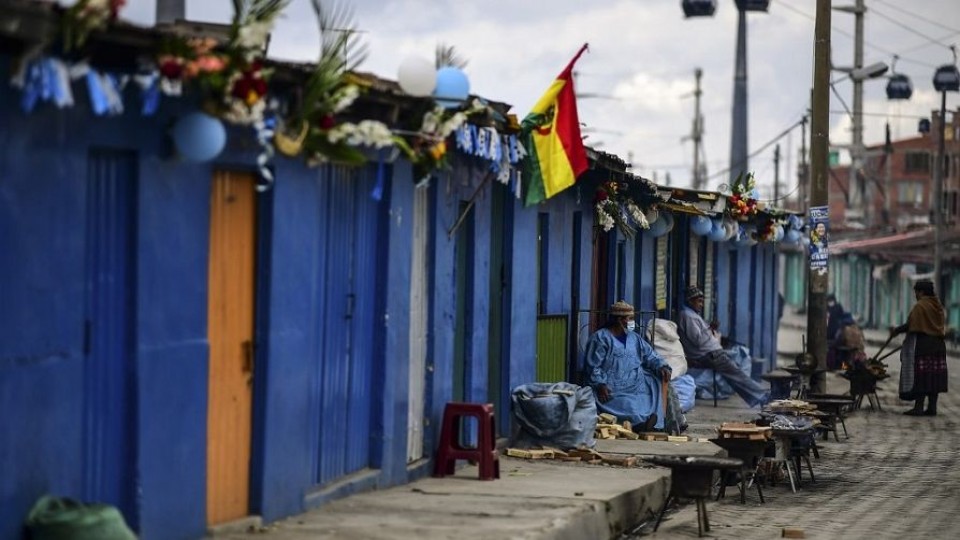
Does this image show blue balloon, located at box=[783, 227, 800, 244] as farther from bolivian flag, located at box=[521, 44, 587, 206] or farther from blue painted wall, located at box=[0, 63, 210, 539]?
blue painted wall, located at box=[0, 63, 210, 539]

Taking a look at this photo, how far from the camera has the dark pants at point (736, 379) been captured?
23.0 metres

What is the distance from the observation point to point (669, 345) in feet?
74.5

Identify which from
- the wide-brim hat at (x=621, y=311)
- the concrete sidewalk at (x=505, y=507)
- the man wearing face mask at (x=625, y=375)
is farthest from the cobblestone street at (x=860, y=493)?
the wide-brim hat at (x=621, y=311)

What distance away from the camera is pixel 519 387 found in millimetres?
16438

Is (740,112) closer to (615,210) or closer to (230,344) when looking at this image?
(615,210)

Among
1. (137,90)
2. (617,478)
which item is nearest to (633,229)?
(617,478)

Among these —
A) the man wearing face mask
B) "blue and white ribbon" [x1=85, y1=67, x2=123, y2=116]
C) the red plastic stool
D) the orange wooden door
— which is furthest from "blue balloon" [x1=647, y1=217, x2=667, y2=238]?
"blue and white ribbon" [x1=85, y1=67, x2=123, y2=116]

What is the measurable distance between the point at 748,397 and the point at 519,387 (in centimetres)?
732

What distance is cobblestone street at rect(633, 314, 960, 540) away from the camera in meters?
13.6

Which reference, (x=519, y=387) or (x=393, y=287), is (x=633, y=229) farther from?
(x=393, y=287)

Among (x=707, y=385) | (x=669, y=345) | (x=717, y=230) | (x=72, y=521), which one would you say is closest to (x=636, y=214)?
(x=669, y=345)

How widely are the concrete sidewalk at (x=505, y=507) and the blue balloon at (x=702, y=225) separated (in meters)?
9.18

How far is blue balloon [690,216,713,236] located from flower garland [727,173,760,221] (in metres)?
0.49

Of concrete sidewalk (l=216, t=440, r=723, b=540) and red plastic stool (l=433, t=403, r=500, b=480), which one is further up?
red plastic stool (l=433, t=403, r=500, b=480)
